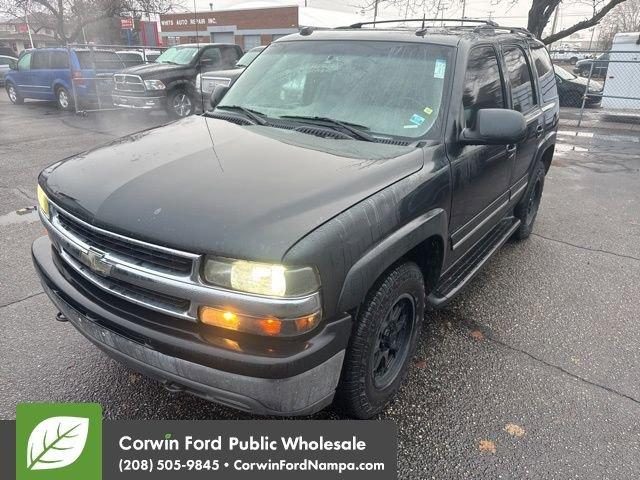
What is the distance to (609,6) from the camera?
480 inches

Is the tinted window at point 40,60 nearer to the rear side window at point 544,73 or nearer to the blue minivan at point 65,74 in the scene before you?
the blue minivan at point 65,74

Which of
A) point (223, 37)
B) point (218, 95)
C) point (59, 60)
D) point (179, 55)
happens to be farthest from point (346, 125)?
point (223, 37)

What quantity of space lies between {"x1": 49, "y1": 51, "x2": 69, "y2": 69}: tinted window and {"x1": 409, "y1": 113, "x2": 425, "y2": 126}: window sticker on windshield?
13.4 meters

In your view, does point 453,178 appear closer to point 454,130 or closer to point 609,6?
point 454,130

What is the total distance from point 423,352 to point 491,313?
32.2 inches

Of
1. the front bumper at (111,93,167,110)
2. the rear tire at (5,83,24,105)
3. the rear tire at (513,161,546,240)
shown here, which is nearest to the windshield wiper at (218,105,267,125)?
the rear tire at (513,161,546,240)

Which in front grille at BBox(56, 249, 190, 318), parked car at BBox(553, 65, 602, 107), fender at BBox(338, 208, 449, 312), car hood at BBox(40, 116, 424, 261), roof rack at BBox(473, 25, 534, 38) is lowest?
parked car at BBox(553, 65, 602, 107)

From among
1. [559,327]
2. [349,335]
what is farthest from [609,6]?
[349,335]

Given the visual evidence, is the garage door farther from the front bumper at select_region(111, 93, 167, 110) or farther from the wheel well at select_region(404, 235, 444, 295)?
the wheel well at select_region(404, 235, 444, 295)

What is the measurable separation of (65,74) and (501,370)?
46.8 feet

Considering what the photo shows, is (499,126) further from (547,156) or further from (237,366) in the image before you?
(547,156)

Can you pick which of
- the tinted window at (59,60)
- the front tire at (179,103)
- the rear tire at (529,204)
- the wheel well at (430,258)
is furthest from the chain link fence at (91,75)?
the wheel well at (430,258)

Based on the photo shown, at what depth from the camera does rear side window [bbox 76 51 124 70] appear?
12922 millimetres

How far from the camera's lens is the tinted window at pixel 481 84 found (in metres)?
2.97
